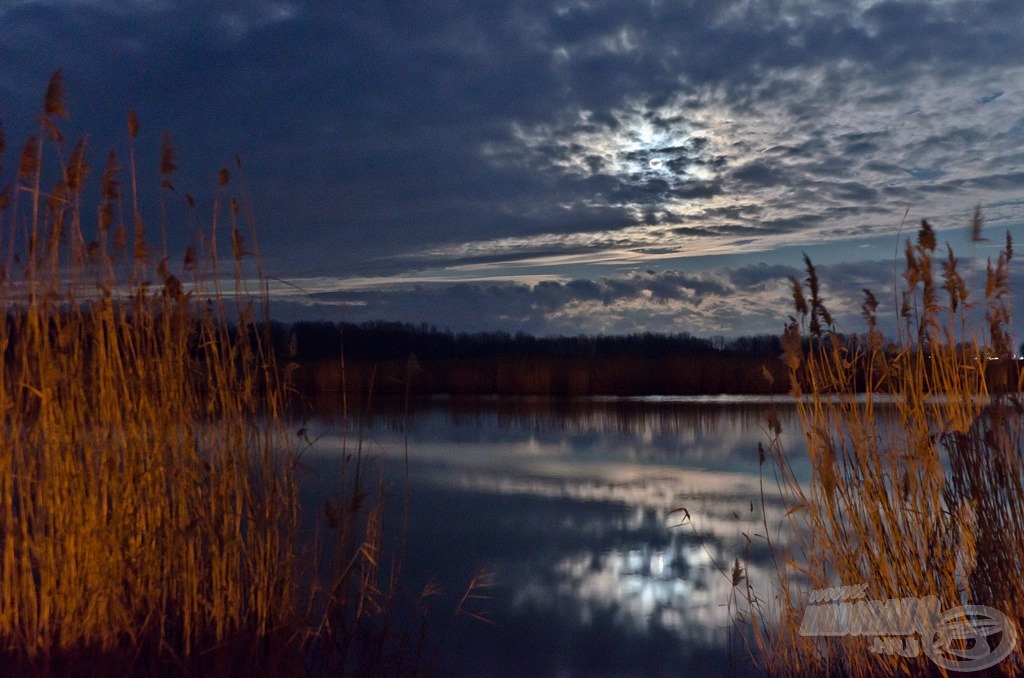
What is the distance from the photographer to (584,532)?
4.71 meters

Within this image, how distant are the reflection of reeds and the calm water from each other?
0.40m

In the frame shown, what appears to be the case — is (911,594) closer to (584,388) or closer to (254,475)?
(254,475)

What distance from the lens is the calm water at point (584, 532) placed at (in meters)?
3.09

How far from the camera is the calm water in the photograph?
3088mm

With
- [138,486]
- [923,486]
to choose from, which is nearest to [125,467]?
[138,486]

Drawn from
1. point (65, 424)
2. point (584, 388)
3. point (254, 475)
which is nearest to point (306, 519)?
point (254, 475)

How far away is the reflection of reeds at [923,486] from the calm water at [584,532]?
0.40m

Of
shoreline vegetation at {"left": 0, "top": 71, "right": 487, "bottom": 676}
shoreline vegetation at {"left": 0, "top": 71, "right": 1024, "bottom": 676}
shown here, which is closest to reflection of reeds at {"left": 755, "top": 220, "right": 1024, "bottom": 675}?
shoreline vegetation at {"left": 0, "top": 71, "right": 1024, "bottom": 676}

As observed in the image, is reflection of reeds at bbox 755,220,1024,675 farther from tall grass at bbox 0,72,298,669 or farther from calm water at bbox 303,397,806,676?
tall grass at bbox 0,72,298,669

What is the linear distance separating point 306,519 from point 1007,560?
3.51 metres

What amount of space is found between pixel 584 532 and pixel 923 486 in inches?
101

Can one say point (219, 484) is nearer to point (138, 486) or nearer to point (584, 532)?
point (138, 486)

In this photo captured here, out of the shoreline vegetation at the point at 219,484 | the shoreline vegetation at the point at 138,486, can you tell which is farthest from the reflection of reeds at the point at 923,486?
the shoreline vegetation at the point at 138,486

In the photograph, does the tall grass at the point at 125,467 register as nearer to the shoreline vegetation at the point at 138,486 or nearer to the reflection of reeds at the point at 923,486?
the shoreline vegetation at the point at 138,486
